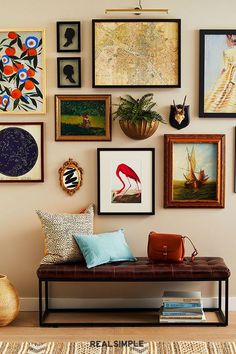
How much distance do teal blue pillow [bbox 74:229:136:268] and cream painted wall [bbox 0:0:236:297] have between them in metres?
0.23

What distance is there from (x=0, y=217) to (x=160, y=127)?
1440 millimetres

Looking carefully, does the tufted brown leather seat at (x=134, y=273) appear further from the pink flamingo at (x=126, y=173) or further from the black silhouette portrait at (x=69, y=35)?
the black silhouette portrait at (x=69, y=35)

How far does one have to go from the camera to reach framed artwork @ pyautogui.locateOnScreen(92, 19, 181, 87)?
465 centimetres

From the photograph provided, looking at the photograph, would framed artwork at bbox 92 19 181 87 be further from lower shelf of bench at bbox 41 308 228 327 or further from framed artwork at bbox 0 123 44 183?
lower shelf of bench at bbox 41 308 228 327

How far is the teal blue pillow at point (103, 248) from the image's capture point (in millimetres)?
4375

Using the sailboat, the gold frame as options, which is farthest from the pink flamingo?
the sailboat

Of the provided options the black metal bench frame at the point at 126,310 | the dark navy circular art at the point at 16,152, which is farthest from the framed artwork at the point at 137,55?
the black metal bench frame at the point at 126,310

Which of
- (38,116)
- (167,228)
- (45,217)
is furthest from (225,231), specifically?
(38,116)

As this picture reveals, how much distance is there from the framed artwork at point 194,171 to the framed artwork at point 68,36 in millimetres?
994

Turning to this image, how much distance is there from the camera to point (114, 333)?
4.24m

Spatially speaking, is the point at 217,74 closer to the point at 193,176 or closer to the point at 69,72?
the point at 193,176

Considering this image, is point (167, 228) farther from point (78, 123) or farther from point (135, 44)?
point (135, 44)

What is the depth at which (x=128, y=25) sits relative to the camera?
4.66 m

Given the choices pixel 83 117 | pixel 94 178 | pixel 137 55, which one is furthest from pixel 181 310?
pixel 137 55
